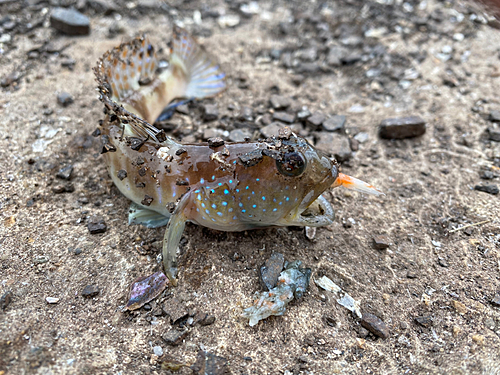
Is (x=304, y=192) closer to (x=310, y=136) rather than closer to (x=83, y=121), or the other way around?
(x=310, y=136)

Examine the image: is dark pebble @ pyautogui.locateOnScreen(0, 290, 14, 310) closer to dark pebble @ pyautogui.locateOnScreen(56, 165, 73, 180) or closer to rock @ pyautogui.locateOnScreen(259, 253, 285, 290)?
dark pebble @ pyautogui.locateOnScreen(56, 165, 73, 180)

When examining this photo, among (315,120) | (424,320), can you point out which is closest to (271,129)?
(315,120)

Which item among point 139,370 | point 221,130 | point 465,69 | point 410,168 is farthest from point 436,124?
point 139,370

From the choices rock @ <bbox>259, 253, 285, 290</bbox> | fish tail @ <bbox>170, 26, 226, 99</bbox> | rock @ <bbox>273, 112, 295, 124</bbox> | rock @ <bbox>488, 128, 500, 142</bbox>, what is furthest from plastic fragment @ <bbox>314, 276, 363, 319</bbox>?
fish tail @ <bbox>170, 26, 226, 99</bbox>

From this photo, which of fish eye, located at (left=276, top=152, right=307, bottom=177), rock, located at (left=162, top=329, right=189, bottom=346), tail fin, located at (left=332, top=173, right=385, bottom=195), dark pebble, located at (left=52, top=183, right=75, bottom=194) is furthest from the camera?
dark pebble, located at (left=52, top=183, right=75, bottom=194)

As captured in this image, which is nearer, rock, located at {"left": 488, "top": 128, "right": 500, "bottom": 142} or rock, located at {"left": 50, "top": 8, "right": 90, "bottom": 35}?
rock, located at {"left": 488, "top": 128, "right": 500, "bottom": 142}

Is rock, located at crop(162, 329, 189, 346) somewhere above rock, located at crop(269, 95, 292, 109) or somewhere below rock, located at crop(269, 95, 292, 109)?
below

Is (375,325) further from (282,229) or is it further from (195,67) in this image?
(195,67)
